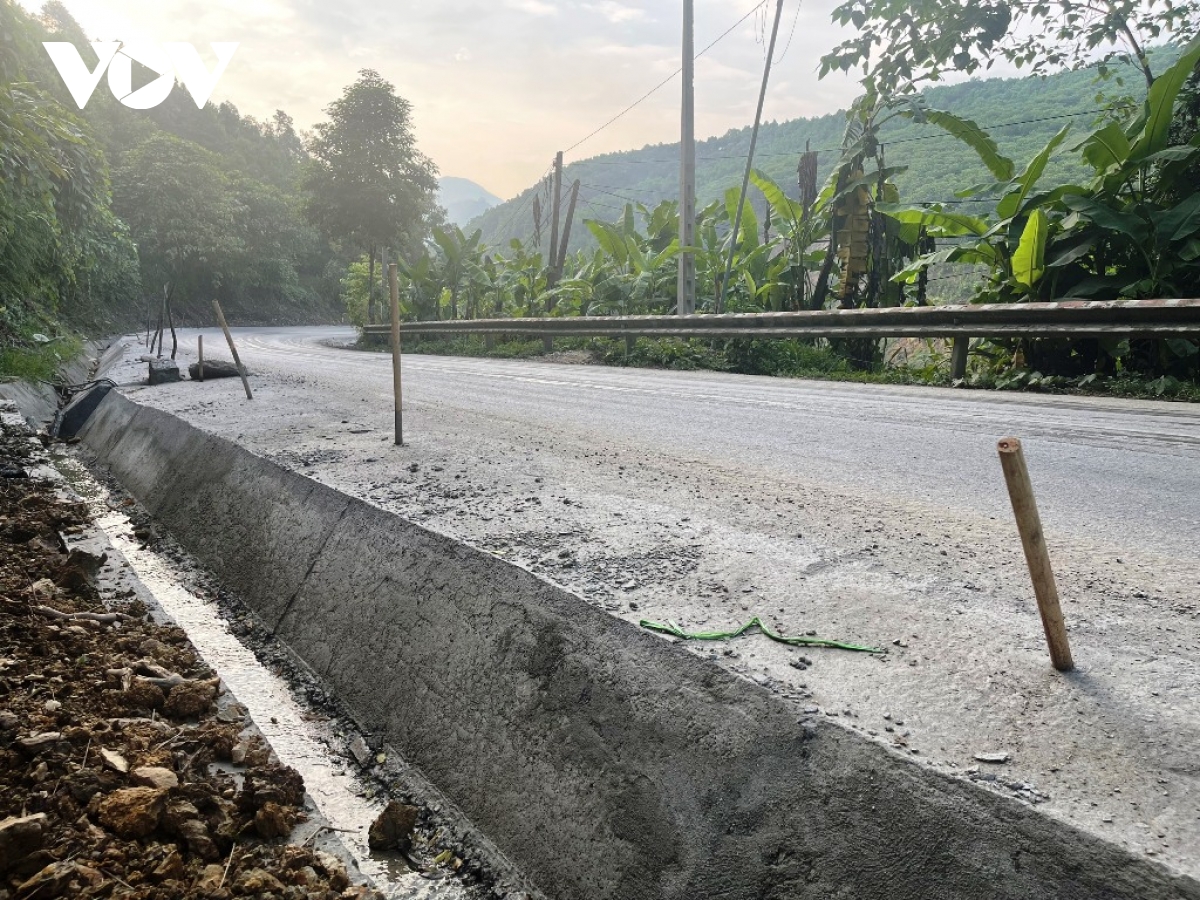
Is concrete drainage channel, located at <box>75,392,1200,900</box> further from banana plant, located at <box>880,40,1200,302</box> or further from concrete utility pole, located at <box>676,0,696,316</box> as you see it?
concrete utility pole, located at <box>676,0,696,316</box>

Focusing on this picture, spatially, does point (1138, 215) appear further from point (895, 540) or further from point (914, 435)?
point (895, 540)

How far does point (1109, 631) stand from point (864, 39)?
11.6m

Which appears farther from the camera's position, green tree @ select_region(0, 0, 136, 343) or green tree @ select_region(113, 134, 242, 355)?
green tree @ select_region(113, 134, 242, 355)

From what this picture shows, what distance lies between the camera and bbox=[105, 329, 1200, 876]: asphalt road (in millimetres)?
1756

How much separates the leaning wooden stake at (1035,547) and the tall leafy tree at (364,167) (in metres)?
31.7

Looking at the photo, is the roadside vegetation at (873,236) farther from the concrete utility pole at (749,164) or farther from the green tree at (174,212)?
the green tree at (174,212)

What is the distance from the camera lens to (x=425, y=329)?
60.1 feet

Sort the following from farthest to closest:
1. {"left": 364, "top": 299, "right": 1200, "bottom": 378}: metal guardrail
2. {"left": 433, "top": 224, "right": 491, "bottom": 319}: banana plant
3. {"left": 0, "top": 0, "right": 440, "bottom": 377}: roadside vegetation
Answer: {"left": 433, "top": 224, "right": 491, "bottom": 319}: banana plant
{"left": 0, "top": 0, "right": 440, "bottom": 377}: roadside vegetation
{"left": 364, "top": 299, "right": 1200, "bottom": 378}: metal guardrail

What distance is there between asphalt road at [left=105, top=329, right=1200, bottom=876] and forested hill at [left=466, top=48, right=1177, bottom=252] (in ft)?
18.5

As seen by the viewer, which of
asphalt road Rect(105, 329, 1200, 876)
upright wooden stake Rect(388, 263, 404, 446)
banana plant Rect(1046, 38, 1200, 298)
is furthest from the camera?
banana plant Rect(1046, 38, 1200, 298)

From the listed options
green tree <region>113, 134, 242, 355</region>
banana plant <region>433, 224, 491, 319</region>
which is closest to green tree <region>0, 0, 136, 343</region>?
banana plant <region>433, 224, 491, 319</region>

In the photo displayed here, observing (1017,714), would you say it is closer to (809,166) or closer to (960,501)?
(960,501)

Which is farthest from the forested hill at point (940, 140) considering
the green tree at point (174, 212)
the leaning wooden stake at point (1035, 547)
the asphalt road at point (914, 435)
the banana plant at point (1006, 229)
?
the green tree at point (174, 212)

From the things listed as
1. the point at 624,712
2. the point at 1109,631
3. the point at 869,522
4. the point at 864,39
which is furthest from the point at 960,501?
the point at 864,39
